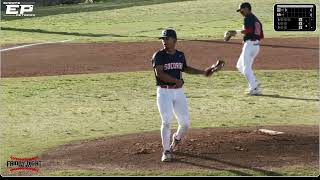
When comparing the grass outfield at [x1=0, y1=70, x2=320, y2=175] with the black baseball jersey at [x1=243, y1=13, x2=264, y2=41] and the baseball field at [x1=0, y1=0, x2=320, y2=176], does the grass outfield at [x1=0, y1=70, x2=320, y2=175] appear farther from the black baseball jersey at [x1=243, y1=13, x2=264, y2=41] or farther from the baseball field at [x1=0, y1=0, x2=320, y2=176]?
the black baseball jersey at [x1=243, y1=13, x2=264, y2=41]

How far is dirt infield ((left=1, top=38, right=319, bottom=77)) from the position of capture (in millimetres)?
21547

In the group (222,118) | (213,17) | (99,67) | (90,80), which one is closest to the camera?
(222,118)

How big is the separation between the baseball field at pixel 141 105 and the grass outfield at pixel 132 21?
17 centimetres

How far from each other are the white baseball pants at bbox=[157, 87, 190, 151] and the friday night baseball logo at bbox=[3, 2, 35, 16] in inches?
1264

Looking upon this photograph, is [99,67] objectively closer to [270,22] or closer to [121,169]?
[121,169]

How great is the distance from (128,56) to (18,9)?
21.6 meters

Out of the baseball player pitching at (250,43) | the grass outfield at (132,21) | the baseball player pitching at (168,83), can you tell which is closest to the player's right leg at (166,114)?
the baseball player pitching at (168,83)

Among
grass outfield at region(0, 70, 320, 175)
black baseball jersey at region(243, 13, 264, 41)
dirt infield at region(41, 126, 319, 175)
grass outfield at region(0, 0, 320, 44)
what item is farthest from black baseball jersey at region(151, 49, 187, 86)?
grass outfield at region(0, 0, 320, 44)

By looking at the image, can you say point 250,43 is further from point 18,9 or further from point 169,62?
point 18,9

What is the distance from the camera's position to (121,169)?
32.4 feet

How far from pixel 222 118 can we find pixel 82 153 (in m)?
3.85

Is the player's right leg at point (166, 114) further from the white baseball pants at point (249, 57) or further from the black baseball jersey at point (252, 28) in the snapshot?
the white baseball pants at point (249, 57)

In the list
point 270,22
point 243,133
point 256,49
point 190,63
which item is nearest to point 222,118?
point 243,133

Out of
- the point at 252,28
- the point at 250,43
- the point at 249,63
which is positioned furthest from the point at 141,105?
the point at 252,28
